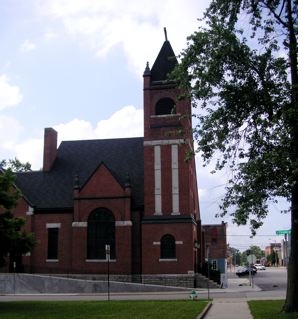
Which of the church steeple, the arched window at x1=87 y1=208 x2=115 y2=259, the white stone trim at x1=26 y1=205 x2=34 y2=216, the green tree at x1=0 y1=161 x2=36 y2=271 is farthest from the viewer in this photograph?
the white stone trim at x1=26 y1=205 x2=34 y2=216

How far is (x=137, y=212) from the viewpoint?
45031mm

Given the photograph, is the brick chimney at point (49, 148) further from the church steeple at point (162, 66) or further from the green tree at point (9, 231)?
the green tree at point (9, 231)

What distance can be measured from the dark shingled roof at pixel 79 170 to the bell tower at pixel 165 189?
253 centimetres

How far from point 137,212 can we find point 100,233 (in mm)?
3490

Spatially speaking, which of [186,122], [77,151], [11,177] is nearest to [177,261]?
[186,122]

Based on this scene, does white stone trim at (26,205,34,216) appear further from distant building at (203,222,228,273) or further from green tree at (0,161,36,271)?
distant building at (203,222,228,273)

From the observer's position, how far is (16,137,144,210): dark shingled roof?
47781mm

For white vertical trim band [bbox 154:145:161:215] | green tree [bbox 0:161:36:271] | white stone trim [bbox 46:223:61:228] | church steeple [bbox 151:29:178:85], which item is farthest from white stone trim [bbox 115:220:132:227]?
green tree [bbox 0:161:36:271]

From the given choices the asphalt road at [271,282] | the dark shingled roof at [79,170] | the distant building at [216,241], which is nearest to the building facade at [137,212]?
the dark shingled roof at [79,170]

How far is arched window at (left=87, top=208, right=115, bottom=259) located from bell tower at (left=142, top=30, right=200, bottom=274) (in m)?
2.92

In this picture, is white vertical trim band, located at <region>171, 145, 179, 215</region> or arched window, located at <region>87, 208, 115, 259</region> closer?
white vertical trim band, located at <region>171, 145, 179, 215</region>

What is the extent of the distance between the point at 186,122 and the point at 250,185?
85.7ft

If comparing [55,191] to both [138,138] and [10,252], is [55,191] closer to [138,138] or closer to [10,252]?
[138,138]

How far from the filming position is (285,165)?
687 inches
